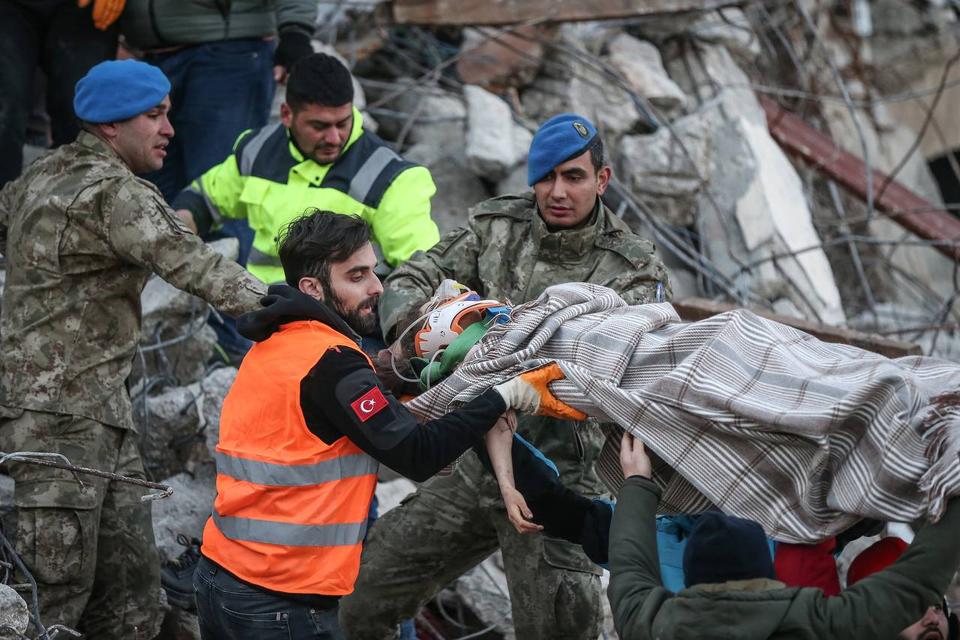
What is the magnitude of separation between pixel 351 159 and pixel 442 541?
5.64 ft

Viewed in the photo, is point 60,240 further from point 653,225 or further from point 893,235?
point 893,235

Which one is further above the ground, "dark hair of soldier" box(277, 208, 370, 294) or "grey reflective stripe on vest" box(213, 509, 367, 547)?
"dark hair of soldier" box(277, 208, 370, 294)

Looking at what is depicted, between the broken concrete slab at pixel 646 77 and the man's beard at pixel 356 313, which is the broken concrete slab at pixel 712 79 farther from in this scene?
the man's beard at pixel 356 313

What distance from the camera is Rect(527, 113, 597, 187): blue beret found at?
181 inches

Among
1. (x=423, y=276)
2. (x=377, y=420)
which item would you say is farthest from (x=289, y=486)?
(x=423, y=276)

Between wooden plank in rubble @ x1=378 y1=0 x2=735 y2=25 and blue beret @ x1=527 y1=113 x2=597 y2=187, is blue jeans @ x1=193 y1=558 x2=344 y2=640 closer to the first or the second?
blue beret @ x1=527 y1=113 x2=597 y2=187

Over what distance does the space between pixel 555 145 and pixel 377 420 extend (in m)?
1.54

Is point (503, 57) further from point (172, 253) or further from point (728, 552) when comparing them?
point (728, 552)

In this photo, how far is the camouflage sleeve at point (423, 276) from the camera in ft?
14.3

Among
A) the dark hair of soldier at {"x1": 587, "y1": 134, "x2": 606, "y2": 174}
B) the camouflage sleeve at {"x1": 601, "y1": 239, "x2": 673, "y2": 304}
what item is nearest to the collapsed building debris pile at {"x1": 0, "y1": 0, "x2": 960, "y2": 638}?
the camouflage sleeve at {"x1": 601, "y1": 239, "x2": 673, "y2": 304}

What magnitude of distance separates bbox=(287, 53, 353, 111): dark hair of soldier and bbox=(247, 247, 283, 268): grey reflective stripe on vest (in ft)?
2.01

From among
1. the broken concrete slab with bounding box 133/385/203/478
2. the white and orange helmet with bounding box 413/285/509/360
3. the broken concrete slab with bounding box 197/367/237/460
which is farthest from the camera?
the broken concrete slab with bounding box 133/385/203/478

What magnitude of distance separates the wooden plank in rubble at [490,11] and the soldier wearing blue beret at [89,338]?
3898mm

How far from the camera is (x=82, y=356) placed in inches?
178
